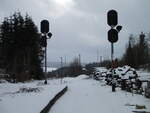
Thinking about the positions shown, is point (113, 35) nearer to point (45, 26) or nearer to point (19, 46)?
point (45, 26)

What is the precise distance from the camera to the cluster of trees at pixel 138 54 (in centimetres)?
7481

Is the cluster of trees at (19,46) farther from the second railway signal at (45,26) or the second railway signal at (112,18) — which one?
the second railway signal at (112,18)

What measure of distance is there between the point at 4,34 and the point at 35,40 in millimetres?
4604

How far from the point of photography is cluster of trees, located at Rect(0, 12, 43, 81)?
54.2 m

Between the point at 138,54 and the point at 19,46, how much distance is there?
33.0m

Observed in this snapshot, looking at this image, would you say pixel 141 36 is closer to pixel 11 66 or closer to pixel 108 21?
pixel 11 66

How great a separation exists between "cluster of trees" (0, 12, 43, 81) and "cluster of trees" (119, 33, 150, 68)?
880 inches

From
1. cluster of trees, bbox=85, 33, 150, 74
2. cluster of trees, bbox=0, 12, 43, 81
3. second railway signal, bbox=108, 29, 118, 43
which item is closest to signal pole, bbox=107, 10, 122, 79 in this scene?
second railway signal, bbox=108, 29, 118, 43

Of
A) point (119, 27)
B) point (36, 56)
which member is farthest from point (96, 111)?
point (36, 56)

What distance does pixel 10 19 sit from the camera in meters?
58.9

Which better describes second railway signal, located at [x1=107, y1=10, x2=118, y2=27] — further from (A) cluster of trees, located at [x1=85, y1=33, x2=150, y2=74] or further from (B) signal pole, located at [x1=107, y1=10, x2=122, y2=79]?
(A) cluster of trees, located at [x1=85, y1=33, x2=150, y2=74]

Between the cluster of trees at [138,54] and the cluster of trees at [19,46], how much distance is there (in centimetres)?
2235

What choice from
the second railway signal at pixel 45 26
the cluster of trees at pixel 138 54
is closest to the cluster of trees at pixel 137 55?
the cluster of trees at pixel 138 54

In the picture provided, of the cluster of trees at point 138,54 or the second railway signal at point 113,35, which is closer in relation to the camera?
the second railway signal at point 113,35
